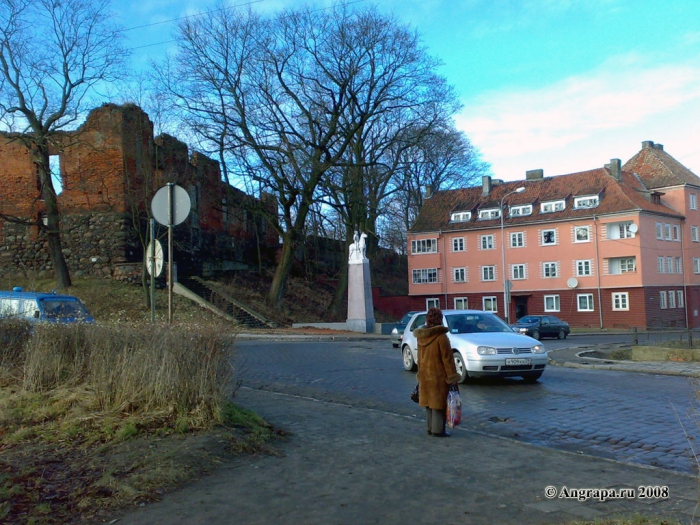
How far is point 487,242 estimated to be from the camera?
5994cm

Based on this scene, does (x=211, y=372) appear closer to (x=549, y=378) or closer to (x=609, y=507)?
(x=609, y=507)

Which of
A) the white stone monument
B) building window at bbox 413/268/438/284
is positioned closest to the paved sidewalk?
the white stone monument

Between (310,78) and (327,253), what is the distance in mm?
22757

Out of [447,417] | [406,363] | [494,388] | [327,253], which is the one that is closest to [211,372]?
[447,417]

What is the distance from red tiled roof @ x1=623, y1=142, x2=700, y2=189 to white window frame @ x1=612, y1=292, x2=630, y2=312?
12133 millimetres

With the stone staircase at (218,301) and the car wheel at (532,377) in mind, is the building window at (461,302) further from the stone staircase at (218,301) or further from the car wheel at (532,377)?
the car wheel at (532,377)

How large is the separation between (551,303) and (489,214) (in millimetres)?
9726

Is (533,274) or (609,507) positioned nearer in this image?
(609,507)

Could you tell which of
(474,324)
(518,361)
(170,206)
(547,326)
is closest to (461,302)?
(547,326)

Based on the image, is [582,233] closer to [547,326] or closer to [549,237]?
[549,237]

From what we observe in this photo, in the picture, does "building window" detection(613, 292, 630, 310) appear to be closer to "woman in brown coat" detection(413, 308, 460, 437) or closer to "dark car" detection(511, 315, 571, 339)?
"dark car" detection(511, 315, 571, 339)

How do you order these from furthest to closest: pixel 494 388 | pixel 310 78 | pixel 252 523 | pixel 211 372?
pixel 310 78
pixel 494 388
pixel 211 372
pixel 252 523

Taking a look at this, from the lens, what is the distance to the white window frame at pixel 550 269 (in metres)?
55.8

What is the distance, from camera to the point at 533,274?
57.1 metres
